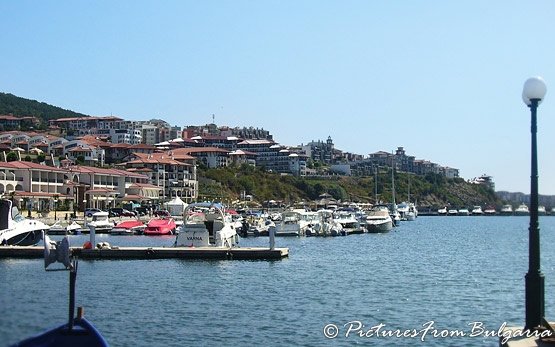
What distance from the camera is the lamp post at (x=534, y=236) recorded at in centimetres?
1552

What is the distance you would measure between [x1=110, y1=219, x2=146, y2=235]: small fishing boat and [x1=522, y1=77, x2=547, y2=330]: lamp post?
244ft

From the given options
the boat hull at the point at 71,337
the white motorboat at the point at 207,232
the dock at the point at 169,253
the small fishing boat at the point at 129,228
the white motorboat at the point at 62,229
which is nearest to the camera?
the boat hull at the point at 71,337

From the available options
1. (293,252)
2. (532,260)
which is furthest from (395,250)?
(532,260)

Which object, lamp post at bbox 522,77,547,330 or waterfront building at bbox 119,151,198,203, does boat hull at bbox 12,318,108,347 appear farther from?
waterfront building at bbox 119,151,198,203

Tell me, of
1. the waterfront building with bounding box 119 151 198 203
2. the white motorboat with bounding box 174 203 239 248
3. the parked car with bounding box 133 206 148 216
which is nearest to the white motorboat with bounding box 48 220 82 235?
the white motorboat with bounding box 174 203 239 248

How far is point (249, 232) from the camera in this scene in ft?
285

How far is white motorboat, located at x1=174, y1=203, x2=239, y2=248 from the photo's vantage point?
172 feet

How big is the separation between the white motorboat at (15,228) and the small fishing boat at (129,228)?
97.4ft

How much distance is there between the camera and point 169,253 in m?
49.4

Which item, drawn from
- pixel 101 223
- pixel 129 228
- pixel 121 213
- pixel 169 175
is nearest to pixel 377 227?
pixel 129 228

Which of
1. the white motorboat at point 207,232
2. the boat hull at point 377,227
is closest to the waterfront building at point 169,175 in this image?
the boat hull at point 377,227

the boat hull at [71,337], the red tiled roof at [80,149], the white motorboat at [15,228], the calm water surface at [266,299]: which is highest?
the red tiled roof at [80,149]

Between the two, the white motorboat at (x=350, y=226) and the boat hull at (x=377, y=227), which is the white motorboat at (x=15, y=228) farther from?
the boat hull at (x=377, y=227)

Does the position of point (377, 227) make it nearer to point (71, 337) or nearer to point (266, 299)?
point (266, 299)
